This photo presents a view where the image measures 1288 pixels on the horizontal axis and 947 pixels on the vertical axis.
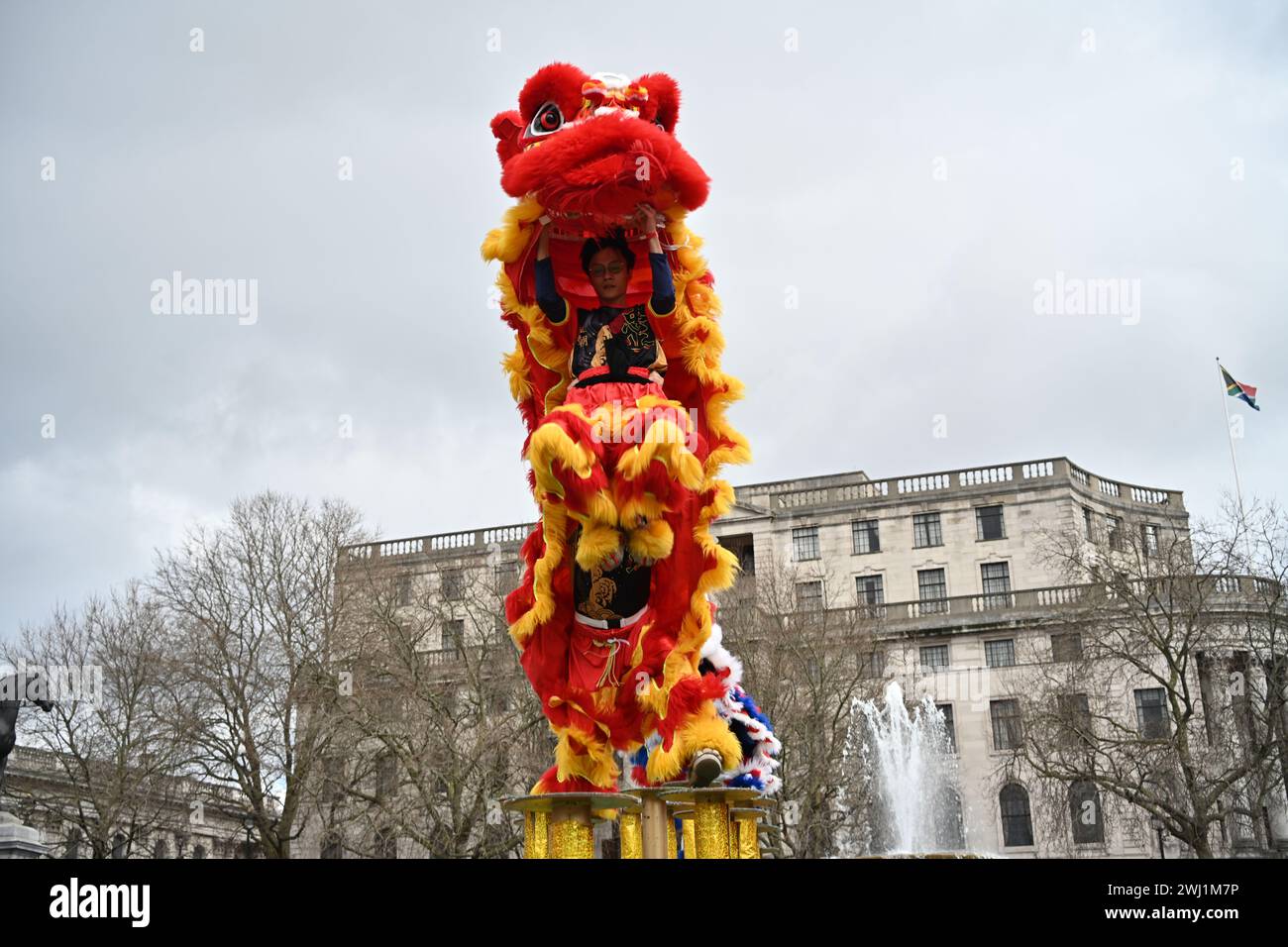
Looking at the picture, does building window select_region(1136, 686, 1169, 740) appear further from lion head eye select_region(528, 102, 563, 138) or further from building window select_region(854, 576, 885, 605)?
lion head eye select_region(528, 102, 563, 138)

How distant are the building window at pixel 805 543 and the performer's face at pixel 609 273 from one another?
123 ft

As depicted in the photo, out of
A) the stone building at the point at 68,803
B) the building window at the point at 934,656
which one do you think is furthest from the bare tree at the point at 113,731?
the building window at the point at 934,656

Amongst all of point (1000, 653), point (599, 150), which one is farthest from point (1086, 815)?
point (599, 150)

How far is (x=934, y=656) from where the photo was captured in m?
40.9

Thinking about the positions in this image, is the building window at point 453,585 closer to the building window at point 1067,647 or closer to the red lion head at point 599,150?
the building window at point 1067,647

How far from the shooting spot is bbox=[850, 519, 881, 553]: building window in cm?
4503

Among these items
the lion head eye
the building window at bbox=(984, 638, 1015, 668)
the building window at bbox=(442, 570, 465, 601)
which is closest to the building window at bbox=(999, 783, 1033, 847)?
the building window at bbox=(984, 638, 1015, 668)

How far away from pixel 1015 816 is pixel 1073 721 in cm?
1438

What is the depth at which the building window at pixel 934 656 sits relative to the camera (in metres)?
40.7

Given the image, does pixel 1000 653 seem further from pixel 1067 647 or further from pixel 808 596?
pixel 1067 647
